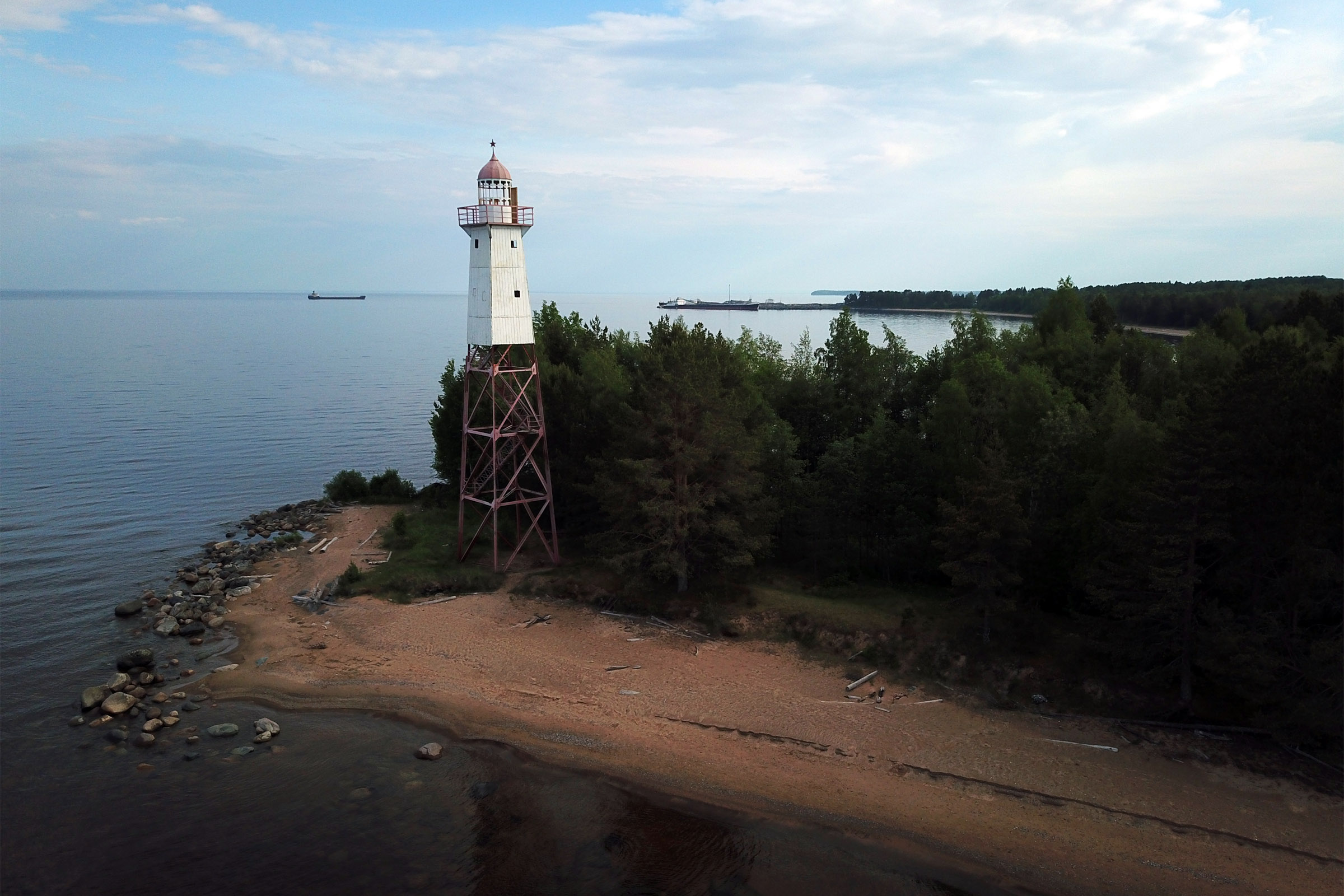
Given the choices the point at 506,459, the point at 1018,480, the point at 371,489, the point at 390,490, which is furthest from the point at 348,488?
the point at 1018,480

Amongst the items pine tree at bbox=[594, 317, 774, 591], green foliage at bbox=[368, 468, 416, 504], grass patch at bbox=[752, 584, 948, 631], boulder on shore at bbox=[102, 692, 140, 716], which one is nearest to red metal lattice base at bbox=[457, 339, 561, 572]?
pine tree at bbox=[594, 317, 774, 591]

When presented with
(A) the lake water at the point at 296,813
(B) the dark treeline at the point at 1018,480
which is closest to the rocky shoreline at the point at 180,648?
(A) the lake water at the point at 296,813

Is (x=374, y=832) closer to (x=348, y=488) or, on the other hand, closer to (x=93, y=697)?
(x=93, y=697)

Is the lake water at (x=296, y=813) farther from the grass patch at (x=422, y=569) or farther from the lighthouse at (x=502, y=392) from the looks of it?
the lighthouse at (x=502, y=392)

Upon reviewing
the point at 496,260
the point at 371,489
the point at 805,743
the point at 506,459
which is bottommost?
the point at 805,743

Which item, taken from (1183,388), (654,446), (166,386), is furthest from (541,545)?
(166,386)

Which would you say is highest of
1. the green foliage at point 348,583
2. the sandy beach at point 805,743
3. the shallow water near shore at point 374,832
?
the green foliage at point 348,583

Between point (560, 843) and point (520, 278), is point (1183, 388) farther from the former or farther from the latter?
point (560, 843)

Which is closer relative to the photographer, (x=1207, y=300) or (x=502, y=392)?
(x=502, y=392)
